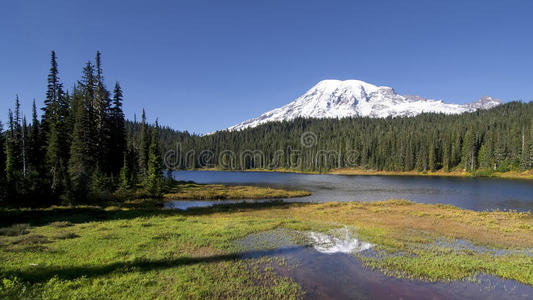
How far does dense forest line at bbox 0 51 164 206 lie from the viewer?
33750 mm

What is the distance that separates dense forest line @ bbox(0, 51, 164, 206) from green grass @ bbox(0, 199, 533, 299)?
7.31 meters

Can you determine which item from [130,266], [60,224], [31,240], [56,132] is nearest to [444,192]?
[130,266]

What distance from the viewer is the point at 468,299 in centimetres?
1098

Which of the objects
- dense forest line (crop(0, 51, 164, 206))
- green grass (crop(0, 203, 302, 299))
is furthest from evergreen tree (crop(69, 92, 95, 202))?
green grass (crop(0, 203, 302, 299))

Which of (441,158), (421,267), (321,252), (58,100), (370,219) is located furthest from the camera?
(441,158)

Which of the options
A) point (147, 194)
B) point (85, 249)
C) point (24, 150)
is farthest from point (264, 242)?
point (24, 150)

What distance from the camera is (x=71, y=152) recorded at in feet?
140

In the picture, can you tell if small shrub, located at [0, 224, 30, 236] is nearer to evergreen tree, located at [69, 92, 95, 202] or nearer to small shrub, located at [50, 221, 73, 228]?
small shrub, located at [50, 221, 73, 228]

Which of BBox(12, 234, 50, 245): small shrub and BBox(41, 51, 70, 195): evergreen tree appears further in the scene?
BBox(41, 51, 70, 195): evergreen tree

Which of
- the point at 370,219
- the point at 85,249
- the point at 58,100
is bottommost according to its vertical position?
the point at 370,219

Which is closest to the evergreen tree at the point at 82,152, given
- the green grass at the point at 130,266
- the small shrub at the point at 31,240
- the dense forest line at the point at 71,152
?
the dense forest line at the point at 71,152

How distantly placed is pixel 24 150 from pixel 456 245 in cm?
6571

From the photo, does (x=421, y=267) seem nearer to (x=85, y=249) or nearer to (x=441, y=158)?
(x=85, y=249)

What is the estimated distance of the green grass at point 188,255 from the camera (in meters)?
10.9
